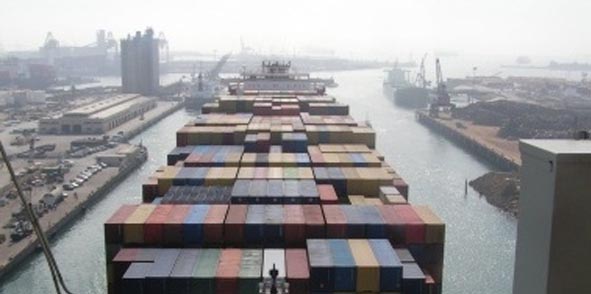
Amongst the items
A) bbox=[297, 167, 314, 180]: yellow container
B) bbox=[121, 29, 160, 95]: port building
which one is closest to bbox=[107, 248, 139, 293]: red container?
bbox=[297, 167, 314, 180]: yellow container

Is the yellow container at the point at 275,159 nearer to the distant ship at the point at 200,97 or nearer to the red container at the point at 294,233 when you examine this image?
the red container at the point at 294,233

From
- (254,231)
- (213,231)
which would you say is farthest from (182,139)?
(254,231)

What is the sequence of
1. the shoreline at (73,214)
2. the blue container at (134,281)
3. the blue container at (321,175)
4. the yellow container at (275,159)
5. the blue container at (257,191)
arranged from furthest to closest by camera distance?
the shoreline at (73,214), the yellow container at (275,159), the blue container at (321,175), the blue container at (257,191), the blue container at (134,281)

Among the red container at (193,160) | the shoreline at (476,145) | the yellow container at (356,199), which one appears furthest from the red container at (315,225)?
the shoreline at (476,145)

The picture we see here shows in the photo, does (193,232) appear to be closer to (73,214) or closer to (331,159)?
(331,159)

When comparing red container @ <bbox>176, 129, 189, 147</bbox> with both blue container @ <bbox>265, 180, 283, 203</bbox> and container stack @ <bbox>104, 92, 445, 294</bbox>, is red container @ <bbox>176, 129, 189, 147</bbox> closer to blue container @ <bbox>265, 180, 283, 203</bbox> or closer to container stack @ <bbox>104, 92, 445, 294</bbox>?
container stack @ <bbox>104, 92, 445, 294</bbox>
